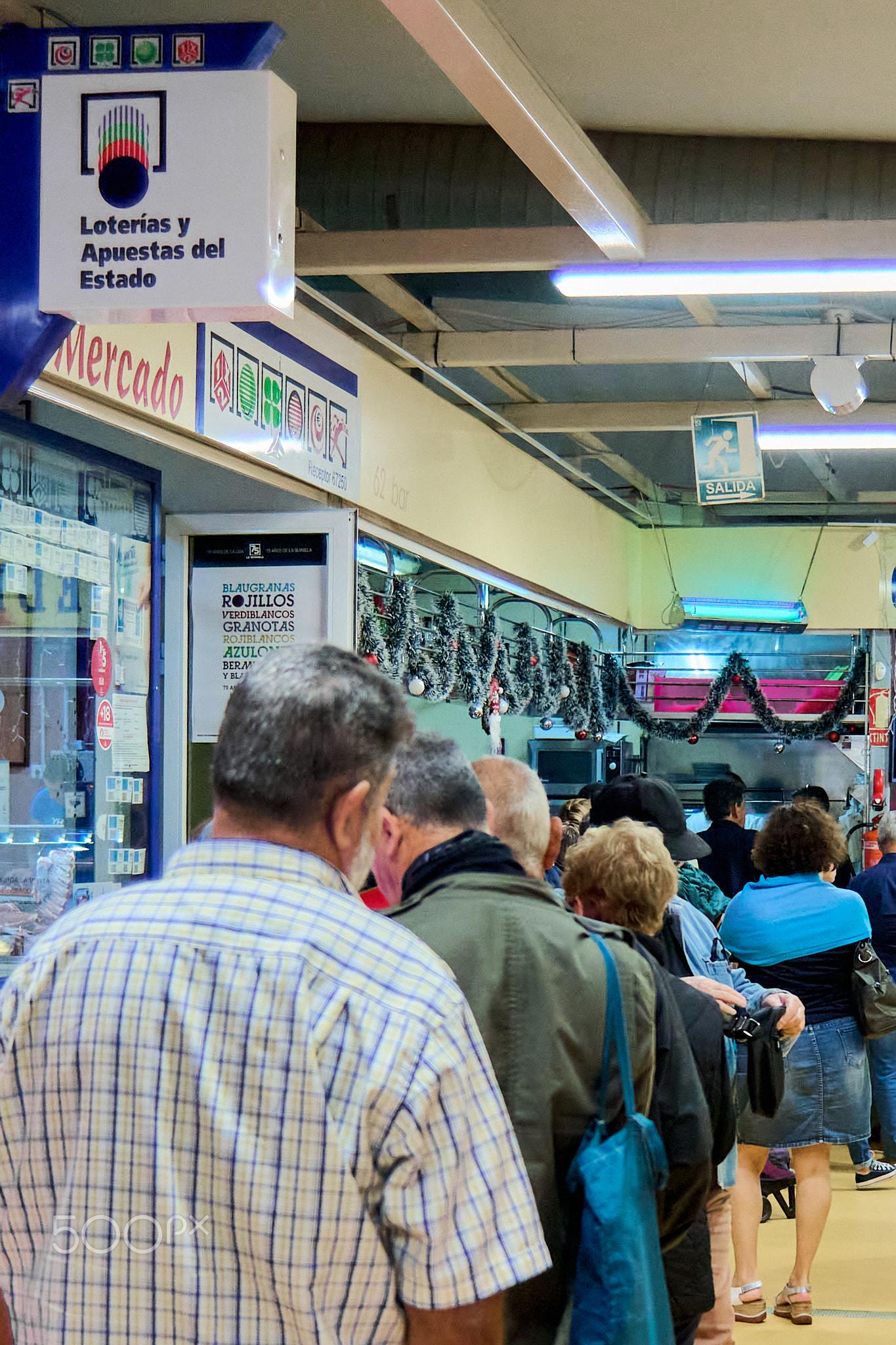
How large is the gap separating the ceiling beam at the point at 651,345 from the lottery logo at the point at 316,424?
5.43ft

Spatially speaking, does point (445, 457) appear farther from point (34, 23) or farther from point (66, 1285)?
point (66, 1285)

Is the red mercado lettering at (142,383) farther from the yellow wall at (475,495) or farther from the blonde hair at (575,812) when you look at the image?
the blonde hair at (575,812)

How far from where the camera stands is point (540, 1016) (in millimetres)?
2160

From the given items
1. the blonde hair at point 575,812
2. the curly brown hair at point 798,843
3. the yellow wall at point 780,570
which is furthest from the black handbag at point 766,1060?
the yellow wall at point 780,570

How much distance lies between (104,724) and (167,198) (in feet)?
6.72

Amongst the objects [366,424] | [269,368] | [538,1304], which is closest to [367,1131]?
[538,1304]

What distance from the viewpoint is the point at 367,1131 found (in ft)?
4.64

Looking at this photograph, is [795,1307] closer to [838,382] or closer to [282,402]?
[282,402]

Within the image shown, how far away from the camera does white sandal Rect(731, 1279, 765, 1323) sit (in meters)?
5.03

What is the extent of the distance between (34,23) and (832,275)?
307 centimetres

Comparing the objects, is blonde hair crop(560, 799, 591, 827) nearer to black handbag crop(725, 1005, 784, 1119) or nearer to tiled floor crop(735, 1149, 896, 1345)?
tiled floor crop(735, 1149, 896, 1345)

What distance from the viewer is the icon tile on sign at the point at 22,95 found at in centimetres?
343

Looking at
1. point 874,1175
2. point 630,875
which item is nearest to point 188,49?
point 630,875

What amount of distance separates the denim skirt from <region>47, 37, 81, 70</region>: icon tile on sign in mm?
3808
